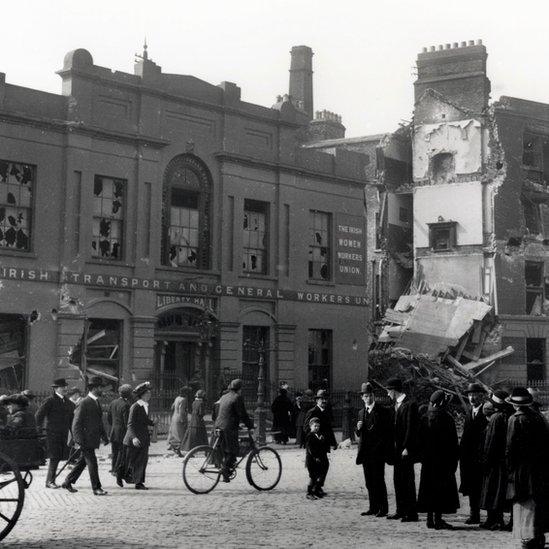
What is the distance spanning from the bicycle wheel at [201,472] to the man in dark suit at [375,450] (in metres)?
2.61

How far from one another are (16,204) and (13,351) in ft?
12.0

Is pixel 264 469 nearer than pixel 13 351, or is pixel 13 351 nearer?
pixel 264 469

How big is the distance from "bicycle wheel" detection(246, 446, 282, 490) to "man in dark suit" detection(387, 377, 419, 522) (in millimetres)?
3000

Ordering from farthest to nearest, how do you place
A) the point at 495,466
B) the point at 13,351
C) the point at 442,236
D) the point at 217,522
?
the point at 442,236 → the point at 13,351 → the point at 217,522 → the point at 495,466

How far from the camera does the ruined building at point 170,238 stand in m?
22.7

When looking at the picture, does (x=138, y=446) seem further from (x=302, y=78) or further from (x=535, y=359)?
(x=302, y=78)

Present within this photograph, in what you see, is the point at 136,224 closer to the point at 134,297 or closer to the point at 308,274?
Answer: the point at 134,297

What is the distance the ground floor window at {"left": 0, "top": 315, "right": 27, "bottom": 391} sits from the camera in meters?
22.1

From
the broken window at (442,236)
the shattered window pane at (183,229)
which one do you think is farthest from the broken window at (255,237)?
the broken window at (442,236)

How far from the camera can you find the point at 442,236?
40562mm

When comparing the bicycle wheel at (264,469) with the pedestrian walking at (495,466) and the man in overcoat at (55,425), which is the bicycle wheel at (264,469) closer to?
the man in overcoat at (55,425)

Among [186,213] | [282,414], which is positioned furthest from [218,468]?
Result: [186,213]

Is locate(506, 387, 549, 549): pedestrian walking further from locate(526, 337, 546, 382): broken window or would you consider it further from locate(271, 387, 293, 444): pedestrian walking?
locate(526, 337, 546, 382): broken window

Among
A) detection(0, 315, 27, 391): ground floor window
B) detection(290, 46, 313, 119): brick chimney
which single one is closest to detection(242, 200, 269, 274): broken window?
detection(0, 315, 27, 391): ground floor window
